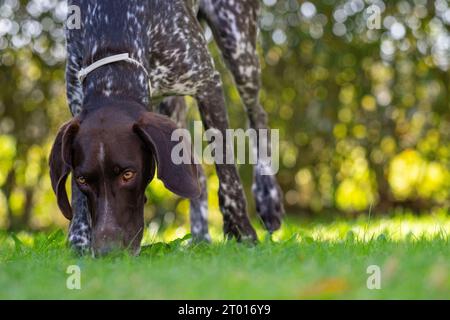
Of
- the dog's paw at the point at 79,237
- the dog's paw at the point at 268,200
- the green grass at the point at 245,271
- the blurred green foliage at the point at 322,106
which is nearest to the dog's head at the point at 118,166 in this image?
the green grass at the point at 245,271

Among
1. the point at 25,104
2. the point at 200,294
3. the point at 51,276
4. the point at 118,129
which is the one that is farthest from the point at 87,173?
the point at 25,104

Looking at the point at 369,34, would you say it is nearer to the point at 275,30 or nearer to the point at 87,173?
the point at 275,30

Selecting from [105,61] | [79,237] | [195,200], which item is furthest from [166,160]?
[195,200]

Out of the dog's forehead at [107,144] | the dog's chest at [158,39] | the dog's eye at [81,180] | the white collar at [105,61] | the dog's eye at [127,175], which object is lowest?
the dog's eye at [81,180]

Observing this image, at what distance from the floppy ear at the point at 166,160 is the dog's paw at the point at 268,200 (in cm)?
171

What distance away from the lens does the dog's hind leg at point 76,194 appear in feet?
12.4

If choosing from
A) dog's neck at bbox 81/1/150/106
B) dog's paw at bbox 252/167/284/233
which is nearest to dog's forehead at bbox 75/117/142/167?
dog's neck at bbox 81/1/150/106

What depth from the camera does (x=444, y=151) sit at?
7.66m

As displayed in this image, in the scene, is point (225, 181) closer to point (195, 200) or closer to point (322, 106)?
point (195, 200)

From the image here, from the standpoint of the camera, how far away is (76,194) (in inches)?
153

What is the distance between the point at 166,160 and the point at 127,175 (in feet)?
0.52

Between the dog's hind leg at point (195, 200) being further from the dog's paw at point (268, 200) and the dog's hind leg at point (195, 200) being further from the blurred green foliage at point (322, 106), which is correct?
the blurred green foliage at point (322, 106)

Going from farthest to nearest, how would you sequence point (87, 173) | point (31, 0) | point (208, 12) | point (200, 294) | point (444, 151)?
point (444, 151) < point (31, 0) < point (208, 12) < point (87, 173) < point (200, 294)

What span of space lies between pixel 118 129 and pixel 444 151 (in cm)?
500
